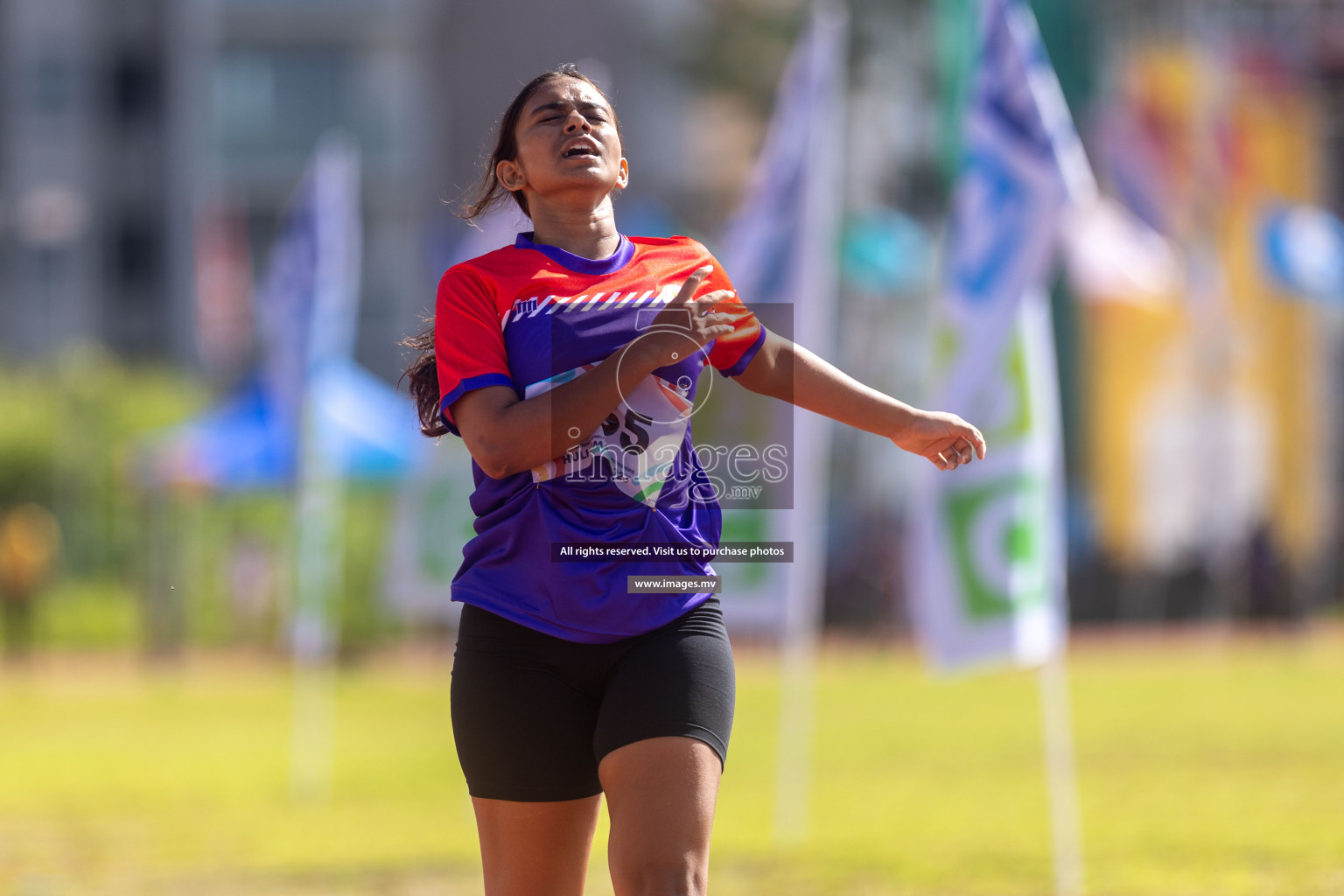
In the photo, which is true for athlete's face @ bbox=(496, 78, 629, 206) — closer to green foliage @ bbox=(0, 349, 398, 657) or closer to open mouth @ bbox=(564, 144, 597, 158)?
open mouth @ bbox=(564, 144, 597, 158)

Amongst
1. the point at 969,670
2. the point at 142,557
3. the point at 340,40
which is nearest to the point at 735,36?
the point at 340,40

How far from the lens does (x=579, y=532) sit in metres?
3.18

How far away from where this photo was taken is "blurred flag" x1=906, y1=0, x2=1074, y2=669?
7336 mm

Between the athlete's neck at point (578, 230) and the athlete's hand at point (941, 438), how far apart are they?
2.16ft

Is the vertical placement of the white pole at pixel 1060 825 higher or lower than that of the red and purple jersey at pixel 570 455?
lower

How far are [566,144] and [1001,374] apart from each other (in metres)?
4.45

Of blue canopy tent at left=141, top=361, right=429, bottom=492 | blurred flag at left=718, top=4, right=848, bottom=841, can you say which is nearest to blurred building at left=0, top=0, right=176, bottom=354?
blue canopy tent at left=141, top=361, right=429, bottom=492

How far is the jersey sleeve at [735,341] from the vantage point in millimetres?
3338

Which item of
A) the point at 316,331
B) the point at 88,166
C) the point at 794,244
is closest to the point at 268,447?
the point at 316,331

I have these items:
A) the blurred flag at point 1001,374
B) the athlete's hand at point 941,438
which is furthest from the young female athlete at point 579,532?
the blurred flag at point 1001,374

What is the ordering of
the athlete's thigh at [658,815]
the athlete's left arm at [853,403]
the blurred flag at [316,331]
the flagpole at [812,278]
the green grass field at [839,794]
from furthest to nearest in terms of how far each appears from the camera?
the blurred flag at [316,331]
the flagpole at [812,278]
the green grass field at [839,794]
the athlete's left arm at [853,403]
the athlete's thigh at [658,815]

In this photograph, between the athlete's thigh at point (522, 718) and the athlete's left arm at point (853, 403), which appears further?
the athlete's left arm at point (853, 403)

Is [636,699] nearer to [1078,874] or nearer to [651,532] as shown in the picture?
[651,532]

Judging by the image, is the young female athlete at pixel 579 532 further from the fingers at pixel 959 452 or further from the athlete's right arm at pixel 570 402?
the fingers at pixel 959 452
